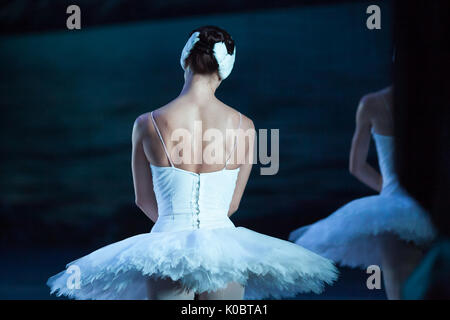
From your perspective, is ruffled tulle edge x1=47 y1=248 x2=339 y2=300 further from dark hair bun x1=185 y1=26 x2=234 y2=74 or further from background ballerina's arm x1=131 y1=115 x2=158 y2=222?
dark hair bun x1=185 y1=26 x2=234 y2=74

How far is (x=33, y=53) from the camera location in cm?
383

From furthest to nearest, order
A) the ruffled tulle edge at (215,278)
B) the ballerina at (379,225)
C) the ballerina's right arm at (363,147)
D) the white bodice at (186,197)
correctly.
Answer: the ballerina's right arm at (363,147) < the ballerina at (379,225) < the white bodice at (186,197) < the ruffled tulle edge at (215,278)

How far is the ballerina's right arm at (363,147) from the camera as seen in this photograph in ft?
9.11

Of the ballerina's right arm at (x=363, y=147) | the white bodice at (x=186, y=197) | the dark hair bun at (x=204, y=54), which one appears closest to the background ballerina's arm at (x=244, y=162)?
the white bodice at (x=186, y=197)

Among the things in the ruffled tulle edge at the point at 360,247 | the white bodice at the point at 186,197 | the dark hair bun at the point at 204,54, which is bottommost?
the ruffled tulle edge at the point at 360,247

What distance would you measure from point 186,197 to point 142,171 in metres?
0.21

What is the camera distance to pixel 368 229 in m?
2.55

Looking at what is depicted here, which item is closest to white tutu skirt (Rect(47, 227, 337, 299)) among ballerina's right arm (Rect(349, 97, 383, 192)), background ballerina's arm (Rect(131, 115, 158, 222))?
background ballerina's arm (Rect(131, 115, 158, 222))

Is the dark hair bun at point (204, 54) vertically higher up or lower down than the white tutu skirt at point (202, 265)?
higher up

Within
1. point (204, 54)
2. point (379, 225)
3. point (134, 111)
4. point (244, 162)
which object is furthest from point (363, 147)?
point (134, 111)

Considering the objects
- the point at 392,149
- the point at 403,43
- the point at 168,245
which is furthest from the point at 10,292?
the point at 403,43

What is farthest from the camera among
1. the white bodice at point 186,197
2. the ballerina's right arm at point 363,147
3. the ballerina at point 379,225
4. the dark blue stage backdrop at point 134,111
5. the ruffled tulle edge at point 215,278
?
the dark blue stage backdrop at point 134,111

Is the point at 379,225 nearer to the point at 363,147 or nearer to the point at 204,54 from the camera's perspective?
the point at 363,147

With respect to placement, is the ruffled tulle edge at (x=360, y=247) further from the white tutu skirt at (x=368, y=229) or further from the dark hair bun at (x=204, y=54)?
the dark hair bun at (x=204, y=54)
